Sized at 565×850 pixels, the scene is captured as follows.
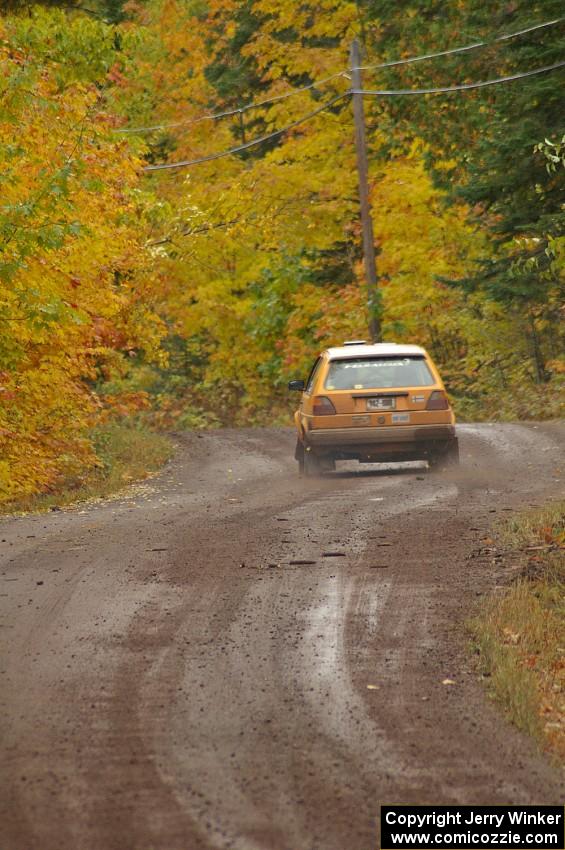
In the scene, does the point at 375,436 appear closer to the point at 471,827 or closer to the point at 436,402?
the point at 436,402

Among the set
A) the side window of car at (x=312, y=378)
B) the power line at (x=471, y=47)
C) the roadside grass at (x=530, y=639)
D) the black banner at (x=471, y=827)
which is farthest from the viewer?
the power line at (x=471, y=47)

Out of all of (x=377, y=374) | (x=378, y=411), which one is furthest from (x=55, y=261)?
(x=378, y=411)

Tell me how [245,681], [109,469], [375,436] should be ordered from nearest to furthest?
[245,681]
[375,436]
[109,469]

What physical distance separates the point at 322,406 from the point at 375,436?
828 mm

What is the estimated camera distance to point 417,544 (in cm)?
1202

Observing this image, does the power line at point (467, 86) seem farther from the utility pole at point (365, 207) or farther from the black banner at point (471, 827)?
the black banner at point (471, 827)

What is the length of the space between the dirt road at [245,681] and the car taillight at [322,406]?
4.03m

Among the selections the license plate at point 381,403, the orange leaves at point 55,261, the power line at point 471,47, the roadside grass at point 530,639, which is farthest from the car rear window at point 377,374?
the power line at point 471,47

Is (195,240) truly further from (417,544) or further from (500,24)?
(417,544)

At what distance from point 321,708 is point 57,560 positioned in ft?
17.8

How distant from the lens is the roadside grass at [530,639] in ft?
22.3

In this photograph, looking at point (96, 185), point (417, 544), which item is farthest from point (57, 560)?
point (96, 185)

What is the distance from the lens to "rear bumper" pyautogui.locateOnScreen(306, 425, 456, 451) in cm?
1859

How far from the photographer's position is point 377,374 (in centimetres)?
1892
